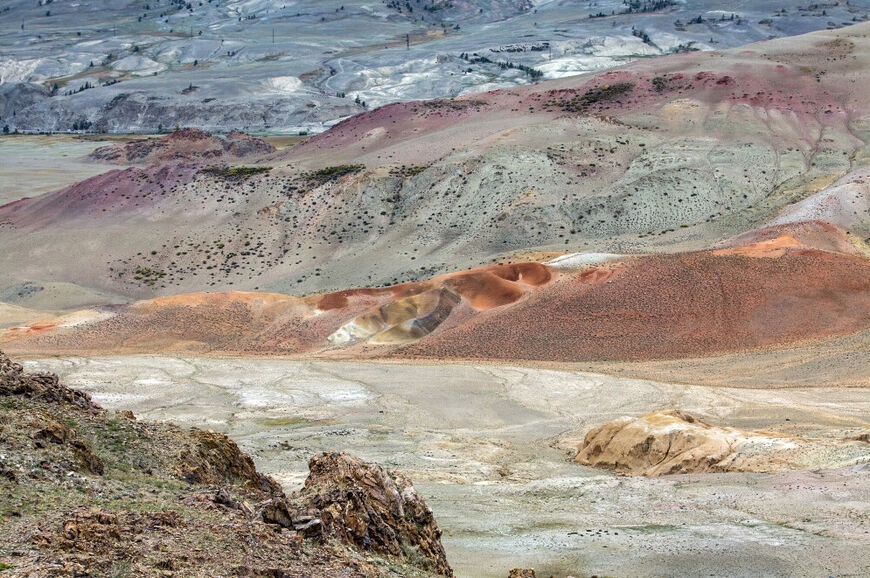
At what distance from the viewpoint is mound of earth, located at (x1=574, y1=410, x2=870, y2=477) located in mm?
21125

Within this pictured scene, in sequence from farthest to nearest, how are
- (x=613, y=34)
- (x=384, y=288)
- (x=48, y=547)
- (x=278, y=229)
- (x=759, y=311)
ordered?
(x=613, y=34) → (x=278, y=229) → (x=384, y=288) → (x=759, y=311) → (x=48, y=547)

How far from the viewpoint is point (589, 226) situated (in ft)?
187

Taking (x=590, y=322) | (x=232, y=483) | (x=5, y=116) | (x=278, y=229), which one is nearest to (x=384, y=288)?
(x=590, y=322)

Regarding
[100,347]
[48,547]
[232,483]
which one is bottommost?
[100,347]

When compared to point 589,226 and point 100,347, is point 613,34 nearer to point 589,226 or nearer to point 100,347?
point 589,226

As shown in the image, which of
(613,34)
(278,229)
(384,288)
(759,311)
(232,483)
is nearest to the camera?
(232,483)

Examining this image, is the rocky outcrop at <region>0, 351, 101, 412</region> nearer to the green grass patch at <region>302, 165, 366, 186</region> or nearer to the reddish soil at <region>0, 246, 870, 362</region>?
the reddish soil at <region>0, 246, 870, 362</region>

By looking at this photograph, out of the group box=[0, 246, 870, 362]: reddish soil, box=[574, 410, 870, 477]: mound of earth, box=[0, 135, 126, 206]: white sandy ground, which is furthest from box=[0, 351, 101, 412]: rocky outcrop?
box=[0, 135, 126, 206]: white sandy ground

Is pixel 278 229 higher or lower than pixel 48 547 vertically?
lower

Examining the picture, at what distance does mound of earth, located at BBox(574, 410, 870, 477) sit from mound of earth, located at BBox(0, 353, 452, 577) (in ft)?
33.9

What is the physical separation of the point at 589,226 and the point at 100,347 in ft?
90.2

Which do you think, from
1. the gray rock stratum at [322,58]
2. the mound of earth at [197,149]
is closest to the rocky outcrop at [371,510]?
the mound of earth at [197,149]

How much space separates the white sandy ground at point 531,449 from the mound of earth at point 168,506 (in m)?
2.95

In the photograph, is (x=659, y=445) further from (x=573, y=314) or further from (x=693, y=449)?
(x=573, y=314)
